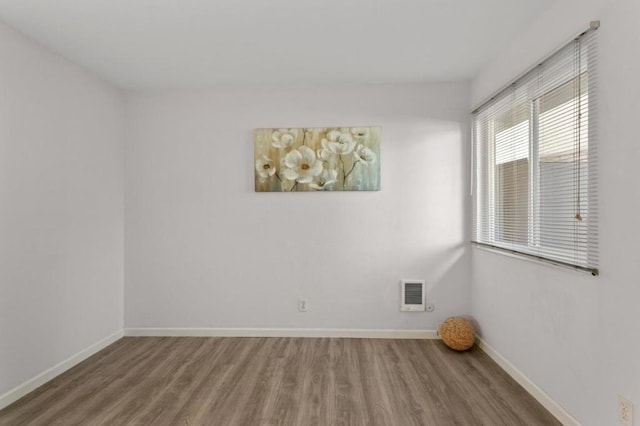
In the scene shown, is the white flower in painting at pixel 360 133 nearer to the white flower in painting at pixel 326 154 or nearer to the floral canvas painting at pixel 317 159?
the floral canvas painting at pixel 317 159

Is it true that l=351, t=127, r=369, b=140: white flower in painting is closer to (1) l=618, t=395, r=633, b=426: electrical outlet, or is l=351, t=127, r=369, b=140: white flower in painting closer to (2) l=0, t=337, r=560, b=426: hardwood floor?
(2) l=0, t=337, r=560, b=426: hardwood floor

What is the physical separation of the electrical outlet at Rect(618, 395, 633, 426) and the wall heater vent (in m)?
1.94

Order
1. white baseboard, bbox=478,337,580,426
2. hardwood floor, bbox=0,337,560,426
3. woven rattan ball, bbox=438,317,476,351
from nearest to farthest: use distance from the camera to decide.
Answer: white baseboard, bbox=478,337,580,426 < hardwood floor, bbox=0,337,560,426 < woven rattan ball, bbox=438,317,476,351

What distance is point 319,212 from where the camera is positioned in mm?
3736

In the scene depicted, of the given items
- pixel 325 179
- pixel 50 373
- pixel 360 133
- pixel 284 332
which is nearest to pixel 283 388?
pixel 284 332

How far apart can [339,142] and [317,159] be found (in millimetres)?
277

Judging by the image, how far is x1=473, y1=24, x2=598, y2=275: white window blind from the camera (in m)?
2.00

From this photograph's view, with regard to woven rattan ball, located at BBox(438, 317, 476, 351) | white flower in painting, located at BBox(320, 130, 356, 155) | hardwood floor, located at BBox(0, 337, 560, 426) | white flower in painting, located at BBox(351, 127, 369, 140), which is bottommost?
hardwood floor, located at BBox(0, 337, 560, 426)

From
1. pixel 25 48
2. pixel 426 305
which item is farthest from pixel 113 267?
pixel 426 305

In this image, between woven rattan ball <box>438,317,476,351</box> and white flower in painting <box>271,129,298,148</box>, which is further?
white flower in painting <box>271,129,298,148</box>

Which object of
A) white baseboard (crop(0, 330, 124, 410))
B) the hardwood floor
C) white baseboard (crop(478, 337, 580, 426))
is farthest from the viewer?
white baseboard (crop(0, 330, 124, 410))

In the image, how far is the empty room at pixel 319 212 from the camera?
82.5 inches

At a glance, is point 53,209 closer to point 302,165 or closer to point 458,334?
point 302,165

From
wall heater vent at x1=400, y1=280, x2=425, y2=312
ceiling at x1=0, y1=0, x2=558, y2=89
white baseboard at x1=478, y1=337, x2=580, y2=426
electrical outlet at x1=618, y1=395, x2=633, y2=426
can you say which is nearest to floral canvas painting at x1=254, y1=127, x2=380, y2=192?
ceiling at x1=0, y1=0, x2=558, y2=89
